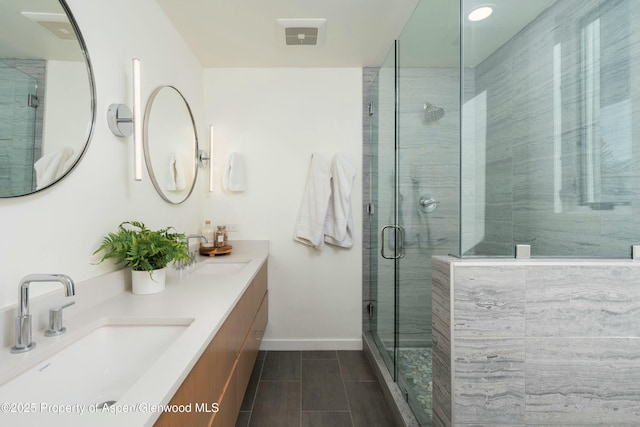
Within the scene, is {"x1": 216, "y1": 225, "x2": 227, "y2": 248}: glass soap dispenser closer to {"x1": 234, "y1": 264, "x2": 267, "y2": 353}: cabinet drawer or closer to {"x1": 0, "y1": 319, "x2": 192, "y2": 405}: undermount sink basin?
{"x1": 234, "y1": 264, "x2": 267, "y2": 353}: cabinet drawer

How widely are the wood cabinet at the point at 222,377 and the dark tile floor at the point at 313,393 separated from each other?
1.05 ft

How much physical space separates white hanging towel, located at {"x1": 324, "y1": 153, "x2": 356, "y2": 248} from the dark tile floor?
3.03ft

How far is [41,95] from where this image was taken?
3.15 feet

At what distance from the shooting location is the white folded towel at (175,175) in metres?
1.85

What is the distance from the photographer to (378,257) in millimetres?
2363

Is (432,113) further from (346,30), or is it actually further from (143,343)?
(143,343)

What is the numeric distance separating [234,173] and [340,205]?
0.89 metres

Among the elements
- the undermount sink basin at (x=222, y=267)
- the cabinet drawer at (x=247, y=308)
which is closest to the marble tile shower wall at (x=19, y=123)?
the cabinet drawer at (x=247, y=308)

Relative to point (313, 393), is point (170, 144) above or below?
above

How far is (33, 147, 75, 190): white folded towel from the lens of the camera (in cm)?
95

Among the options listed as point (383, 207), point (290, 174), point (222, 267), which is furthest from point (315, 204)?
point (222, 267)

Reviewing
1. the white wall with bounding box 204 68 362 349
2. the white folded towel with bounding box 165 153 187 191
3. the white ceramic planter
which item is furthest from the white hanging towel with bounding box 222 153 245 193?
the white ceramic planter

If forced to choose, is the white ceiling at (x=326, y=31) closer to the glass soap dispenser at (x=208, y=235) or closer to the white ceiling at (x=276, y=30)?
the white ceiling at (x=276, y=30)

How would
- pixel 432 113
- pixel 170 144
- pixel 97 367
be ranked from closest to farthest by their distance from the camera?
1. pixel 97 367
2. pixel 432 113
3. pixel 170 144
